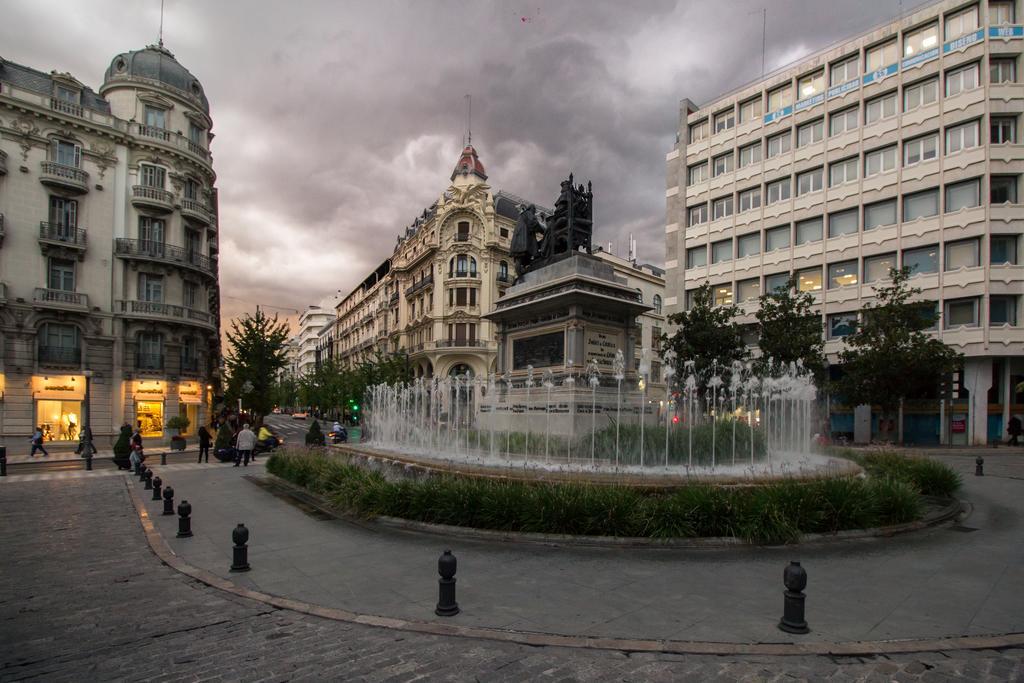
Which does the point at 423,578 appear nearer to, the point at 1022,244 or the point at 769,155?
the point at 1022,244

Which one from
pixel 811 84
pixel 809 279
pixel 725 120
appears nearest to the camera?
pixel 809 279

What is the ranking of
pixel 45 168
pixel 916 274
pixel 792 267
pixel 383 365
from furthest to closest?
1. pixel 383 365
2. pixel 792 267
3. pixel 916 274
4. pixel 45 168

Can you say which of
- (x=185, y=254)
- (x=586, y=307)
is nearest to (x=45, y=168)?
(x=185, y=254)

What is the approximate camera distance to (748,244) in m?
44.5

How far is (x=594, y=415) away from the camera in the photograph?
1513 centimetres

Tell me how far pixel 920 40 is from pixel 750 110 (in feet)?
37.8

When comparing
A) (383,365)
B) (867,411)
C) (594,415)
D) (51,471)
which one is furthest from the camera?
(383,365)

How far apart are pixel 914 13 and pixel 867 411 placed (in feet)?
86.0

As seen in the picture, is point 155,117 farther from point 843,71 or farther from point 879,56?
point 879,56

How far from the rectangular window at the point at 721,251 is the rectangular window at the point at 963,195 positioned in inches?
563

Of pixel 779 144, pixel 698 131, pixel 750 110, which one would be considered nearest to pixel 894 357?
pixel 779 144

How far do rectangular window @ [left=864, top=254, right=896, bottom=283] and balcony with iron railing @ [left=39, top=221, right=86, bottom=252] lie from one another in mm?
49287

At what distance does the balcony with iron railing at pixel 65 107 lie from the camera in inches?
1292

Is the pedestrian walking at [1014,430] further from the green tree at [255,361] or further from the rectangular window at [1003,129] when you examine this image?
the green tree at [255,361]
